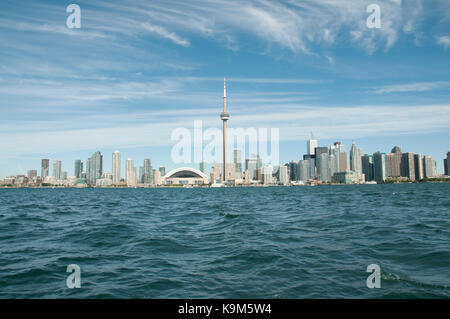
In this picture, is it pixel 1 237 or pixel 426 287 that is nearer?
pixel 426 287

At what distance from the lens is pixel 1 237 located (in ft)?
64.5

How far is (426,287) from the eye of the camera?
9.85m

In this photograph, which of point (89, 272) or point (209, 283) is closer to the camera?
point (209, 283)

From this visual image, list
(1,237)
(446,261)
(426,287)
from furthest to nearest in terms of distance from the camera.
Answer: (1,237), (446,261), (426,287)
